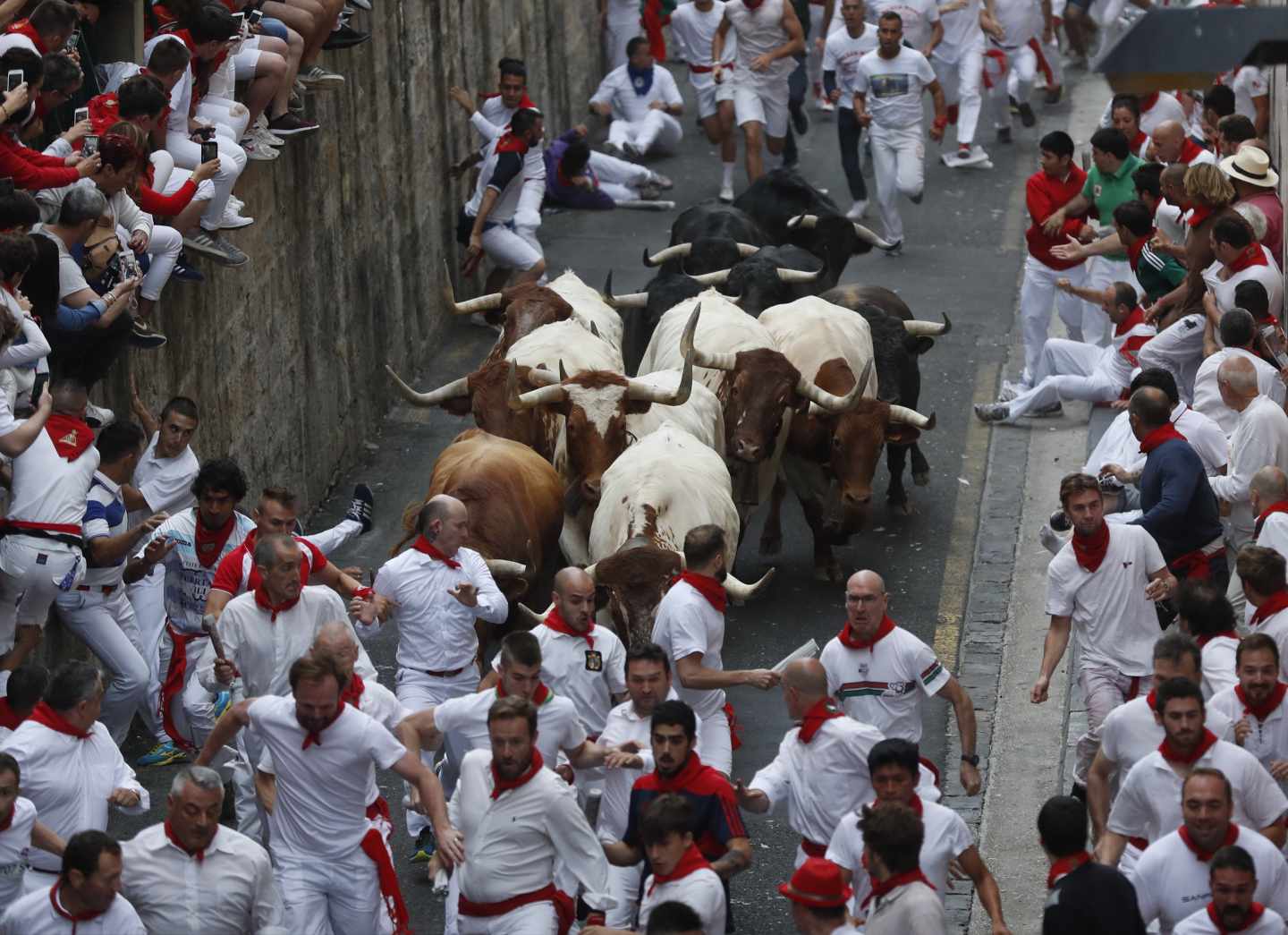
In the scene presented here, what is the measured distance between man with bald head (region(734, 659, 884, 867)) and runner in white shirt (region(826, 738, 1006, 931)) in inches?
20.6

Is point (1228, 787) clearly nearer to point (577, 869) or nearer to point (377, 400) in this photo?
point (577, 869)

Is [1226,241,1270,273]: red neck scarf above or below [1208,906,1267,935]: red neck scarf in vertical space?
above

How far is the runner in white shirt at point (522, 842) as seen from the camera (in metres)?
8.55

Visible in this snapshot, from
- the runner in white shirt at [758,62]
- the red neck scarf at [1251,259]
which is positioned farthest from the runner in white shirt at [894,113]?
the red neck scarf at [1251,259]

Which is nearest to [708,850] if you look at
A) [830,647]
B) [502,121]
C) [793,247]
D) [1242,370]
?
[830,647]

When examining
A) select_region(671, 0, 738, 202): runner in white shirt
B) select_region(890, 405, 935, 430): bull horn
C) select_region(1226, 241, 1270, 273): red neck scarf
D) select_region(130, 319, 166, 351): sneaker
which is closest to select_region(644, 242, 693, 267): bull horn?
select_region(890, 405, 935, 430): bull horn

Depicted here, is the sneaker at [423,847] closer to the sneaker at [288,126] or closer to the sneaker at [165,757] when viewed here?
the sneaker at [165,757]

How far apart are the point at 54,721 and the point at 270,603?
1.35 meters

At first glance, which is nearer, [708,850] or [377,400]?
→ [708,850]

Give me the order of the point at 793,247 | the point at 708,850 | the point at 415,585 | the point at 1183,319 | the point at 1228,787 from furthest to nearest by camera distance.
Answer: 1. the point at 793,247
2. the point at 1183,319
3. the point at 415,585
4. the point at 708,850
5. the point at 1228,787

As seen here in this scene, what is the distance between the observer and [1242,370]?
12031 mm

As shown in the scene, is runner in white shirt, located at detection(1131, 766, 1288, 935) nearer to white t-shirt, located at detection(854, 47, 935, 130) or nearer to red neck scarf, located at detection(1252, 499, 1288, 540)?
red neck scarf, located at detection(1252, 499, 1288, 540)

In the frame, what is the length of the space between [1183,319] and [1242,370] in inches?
71.8

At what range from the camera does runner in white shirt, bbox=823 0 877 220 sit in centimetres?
2147
